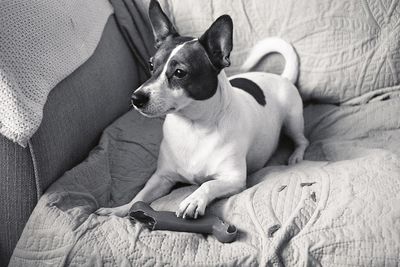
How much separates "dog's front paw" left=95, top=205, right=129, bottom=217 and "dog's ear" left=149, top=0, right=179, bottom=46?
0.51m

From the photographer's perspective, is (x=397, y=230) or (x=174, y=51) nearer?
(x=397, y=230)

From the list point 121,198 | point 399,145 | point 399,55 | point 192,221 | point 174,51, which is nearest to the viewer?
point 192,221

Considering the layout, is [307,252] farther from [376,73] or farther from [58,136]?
[376,73]

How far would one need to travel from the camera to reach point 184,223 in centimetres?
125

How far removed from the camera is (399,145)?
1.65 m

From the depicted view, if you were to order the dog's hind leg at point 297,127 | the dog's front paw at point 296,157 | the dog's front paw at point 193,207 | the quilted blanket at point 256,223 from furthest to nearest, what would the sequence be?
the dog's hind leg at point 297,127
the dog's front paw at point 296,157
the dog's front paw at point 193,207
the quilted blanket at point 256,223

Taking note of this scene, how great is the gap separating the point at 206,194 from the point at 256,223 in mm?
175

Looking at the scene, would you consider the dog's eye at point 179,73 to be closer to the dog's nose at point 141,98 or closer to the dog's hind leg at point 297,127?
the dog's nose at point 141,98

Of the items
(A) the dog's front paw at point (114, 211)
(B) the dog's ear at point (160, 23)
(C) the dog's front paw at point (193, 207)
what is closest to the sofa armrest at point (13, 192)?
(A) the dog's front paw at point (114, 211)

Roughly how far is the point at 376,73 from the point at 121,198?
106 cm

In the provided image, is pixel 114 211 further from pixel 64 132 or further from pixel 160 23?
pixel 160 23

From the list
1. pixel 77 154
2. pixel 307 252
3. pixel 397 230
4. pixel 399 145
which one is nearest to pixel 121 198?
pixel 77 154

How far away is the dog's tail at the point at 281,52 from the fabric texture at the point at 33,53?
63 centimetres

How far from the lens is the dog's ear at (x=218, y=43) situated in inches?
55.0
